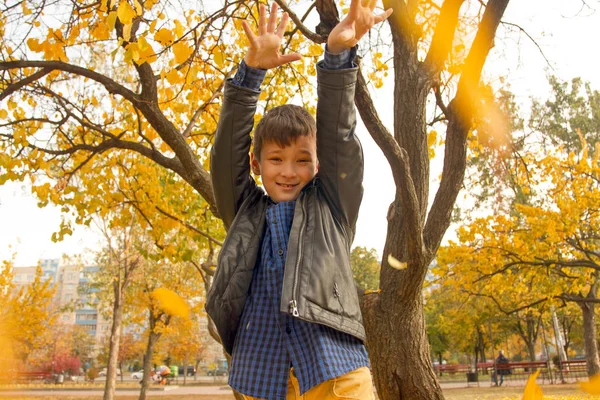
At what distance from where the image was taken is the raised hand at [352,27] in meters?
1.51

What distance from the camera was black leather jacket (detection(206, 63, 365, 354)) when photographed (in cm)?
141

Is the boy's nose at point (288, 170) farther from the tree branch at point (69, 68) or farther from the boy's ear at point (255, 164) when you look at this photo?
the tree branch at point (69, 68)

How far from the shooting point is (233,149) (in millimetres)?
1722

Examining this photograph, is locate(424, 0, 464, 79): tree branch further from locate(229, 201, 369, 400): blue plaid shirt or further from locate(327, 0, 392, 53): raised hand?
locate(229, 201, 369, 400): blue plaid shirt

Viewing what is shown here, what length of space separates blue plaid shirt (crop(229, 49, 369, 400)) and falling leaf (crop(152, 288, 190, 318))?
13.0 metres

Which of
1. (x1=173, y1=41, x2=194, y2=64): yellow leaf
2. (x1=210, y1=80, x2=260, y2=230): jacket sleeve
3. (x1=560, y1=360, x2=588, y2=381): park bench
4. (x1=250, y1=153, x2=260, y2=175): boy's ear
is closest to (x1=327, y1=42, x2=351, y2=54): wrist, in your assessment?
(x1=210, y1=80, x2=260, y2=230): jacket sleeve

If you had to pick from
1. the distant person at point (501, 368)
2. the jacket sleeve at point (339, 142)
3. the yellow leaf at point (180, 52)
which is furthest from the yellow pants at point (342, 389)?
the distant person at point (501, 368)

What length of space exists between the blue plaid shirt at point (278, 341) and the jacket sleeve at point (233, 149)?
183 mm

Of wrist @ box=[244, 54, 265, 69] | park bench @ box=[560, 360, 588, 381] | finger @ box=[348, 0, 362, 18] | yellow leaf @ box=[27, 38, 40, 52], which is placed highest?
yellow leaf @ box=[27, 38, 40, 52]

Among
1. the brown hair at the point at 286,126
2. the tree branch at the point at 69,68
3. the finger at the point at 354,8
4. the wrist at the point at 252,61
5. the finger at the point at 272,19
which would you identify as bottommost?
the brown hair at the point at 286,126

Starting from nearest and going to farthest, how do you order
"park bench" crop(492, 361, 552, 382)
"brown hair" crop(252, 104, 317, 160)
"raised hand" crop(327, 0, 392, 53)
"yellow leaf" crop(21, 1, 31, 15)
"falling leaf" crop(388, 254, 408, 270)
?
"raised hand" crop(327, 0, 392, 53)
"brown hair" crop(252, 104, 317, 160)
"falling leaf" crop(388, 254, 408, 270)
"yellow leaf" crop(21, 1, 31, 15)
"park bench" crop(492, 361, 552, 382)

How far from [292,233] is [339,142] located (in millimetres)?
338

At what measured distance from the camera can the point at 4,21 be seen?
181 inches

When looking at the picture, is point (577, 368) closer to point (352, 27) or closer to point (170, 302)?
point (170, 302)
